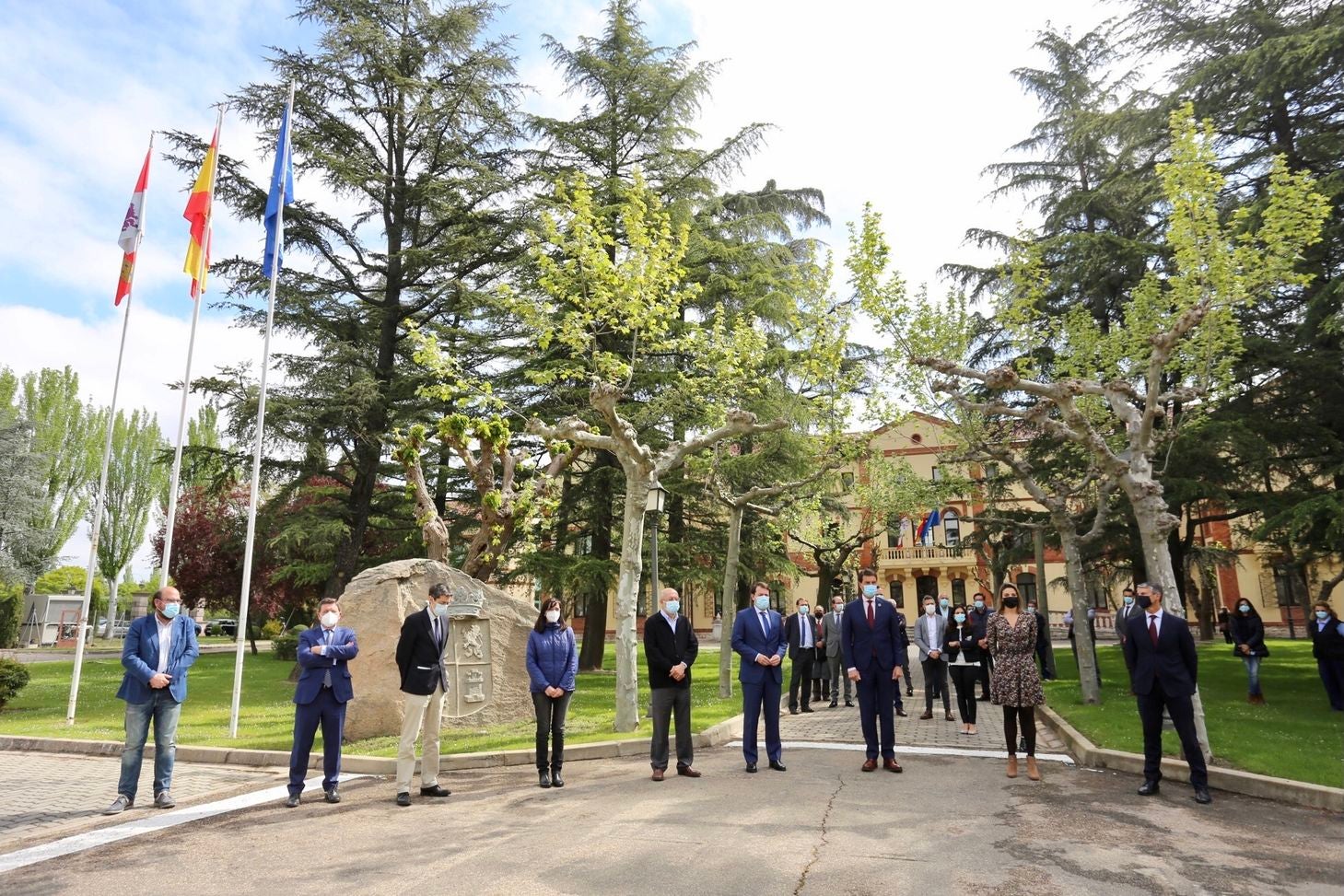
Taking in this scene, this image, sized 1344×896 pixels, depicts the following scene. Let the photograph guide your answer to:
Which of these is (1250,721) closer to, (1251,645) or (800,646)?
(1251,645)

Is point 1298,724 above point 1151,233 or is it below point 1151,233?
below

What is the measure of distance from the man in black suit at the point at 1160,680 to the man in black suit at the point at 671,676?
421 cm

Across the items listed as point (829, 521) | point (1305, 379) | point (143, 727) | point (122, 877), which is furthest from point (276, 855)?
point (829, 521)

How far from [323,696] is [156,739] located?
1517 millimetres

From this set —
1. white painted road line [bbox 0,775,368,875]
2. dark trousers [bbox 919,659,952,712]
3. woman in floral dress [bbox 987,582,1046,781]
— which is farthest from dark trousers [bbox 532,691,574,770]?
dark trousers [bbox 919,659,952,712]

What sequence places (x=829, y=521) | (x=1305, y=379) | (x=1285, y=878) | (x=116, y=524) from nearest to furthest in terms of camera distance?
(x=1285, y=878) < (x=1305, y=379) < (x=829, y=521) < (x=116, y=524)

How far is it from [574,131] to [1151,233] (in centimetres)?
1502

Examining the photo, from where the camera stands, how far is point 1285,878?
4879mm

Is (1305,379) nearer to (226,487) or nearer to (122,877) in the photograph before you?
(122,877)

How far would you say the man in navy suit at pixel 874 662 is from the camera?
26.6 feet

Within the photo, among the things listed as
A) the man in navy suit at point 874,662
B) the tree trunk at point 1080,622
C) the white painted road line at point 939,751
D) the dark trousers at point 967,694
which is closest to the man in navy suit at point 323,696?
the man in navy suit at point 874,662

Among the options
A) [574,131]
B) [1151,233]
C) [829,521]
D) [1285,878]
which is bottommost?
[1285,878]

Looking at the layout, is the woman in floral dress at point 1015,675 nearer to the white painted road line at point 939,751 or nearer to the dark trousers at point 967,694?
the white painted road line at point 939,751

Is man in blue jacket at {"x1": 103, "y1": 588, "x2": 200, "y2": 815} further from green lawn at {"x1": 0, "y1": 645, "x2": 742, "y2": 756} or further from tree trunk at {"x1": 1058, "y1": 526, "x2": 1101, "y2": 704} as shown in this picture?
tree trunk at {"x1": 1058, "y1": 526, "x2": 1101, "y2": 704}
